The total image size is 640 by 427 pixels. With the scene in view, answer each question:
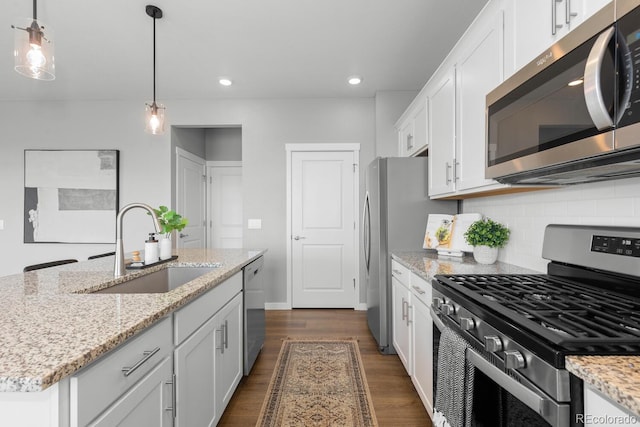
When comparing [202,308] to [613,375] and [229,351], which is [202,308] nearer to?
[229,351]

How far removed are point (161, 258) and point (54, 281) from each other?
78 cm

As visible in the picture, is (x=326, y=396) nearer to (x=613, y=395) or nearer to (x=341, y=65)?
(x=613, y=395)

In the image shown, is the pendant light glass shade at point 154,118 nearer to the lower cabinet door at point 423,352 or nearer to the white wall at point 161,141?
the white wall at point 161,141

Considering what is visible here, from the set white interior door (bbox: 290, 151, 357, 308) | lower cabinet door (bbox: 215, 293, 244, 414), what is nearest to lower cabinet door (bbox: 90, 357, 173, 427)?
lower cabinet door (bbox: 215, 293, 244, 414)

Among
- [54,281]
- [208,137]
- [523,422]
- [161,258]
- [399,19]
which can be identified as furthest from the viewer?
[208,137]

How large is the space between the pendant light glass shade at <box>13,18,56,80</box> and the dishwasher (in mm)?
1557

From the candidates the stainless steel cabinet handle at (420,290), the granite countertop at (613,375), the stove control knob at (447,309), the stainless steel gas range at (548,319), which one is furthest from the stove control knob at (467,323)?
the stainless steel cabinet handle at (420,290)

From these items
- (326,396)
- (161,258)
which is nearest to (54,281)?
(161,258)

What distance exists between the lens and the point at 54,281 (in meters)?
1.52

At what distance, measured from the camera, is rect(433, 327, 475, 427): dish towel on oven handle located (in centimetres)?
112

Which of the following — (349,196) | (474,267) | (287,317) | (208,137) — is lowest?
(287,317)

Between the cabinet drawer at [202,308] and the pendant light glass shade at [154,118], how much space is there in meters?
1.38

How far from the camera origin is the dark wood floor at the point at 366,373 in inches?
77.5

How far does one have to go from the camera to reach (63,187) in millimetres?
4242
